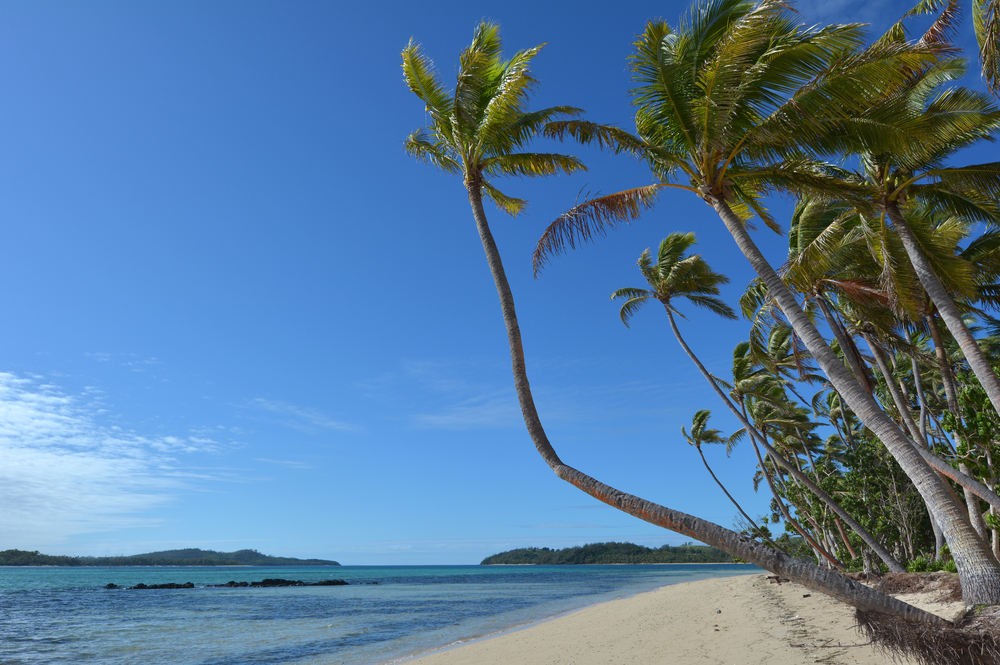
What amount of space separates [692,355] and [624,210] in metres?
9.90

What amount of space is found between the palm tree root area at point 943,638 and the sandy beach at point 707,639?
2154 mm

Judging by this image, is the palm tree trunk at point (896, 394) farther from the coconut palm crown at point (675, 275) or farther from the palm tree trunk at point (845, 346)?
the coconut palm crown at point (675, 275)

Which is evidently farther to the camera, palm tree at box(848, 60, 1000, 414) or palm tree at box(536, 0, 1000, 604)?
palm tree at box(848, 60, 1000, 414)

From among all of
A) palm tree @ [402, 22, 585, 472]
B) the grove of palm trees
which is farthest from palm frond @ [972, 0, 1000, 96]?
palm tree @ [402, 22, 585, 472]

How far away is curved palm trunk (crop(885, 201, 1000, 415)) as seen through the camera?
724 centimetres

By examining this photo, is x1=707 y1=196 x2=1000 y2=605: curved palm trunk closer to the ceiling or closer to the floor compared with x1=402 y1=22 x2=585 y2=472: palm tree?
closer to the floor

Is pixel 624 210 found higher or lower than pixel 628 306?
lower

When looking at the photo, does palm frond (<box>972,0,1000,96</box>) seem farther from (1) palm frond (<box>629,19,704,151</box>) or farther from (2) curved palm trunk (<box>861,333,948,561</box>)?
(2) curved palm trunk (<box>861,333,948,561</box>)

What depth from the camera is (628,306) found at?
18609 mm

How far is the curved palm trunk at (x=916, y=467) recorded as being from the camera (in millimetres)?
4648

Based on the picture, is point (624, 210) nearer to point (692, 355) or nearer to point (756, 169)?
point (756, 169)

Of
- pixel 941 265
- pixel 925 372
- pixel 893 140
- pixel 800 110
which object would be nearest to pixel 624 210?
pixel 800 110

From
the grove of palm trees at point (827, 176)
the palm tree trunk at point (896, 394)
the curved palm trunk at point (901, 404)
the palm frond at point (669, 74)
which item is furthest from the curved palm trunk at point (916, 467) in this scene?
the palm tree trunk at point (896, 394)

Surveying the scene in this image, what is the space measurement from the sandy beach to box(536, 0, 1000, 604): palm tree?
3764 millimetres
